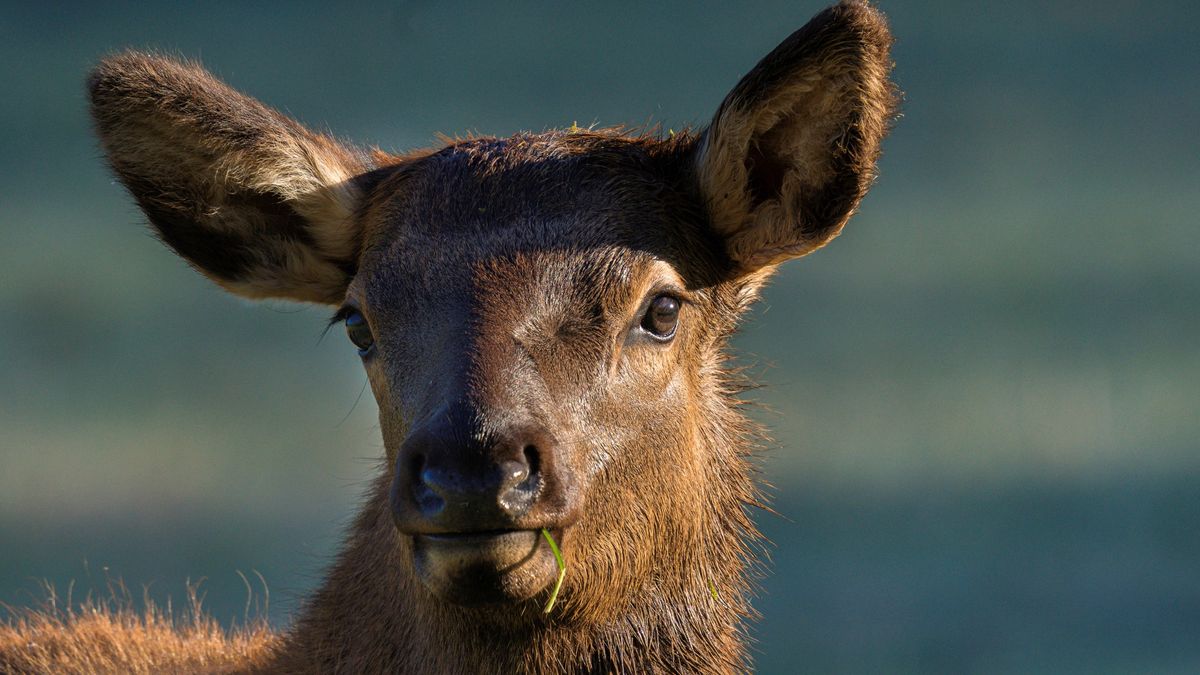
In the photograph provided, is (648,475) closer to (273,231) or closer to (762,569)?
(762,569)

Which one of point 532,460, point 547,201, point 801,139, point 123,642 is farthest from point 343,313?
point 123,642

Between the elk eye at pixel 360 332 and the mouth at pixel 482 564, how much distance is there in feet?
4.67

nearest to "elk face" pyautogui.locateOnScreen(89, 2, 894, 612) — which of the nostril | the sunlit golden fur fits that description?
the nostril

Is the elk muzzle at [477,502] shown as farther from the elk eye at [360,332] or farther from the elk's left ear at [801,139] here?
the elk's left ear at [801,139]

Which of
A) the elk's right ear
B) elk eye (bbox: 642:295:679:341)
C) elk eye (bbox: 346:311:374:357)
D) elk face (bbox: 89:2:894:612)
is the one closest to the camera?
elk face (bbox: 89:2:894:612)

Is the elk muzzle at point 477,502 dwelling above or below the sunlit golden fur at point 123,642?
above

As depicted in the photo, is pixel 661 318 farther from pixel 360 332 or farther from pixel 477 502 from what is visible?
pixel 477 502

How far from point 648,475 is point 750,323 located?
171 cm

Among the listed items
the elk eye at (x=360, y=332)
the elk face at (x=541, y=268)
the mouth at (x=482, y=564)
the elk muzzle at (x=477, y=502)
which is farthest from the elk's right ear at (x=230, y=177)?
the mouth at (x=482, y=564)

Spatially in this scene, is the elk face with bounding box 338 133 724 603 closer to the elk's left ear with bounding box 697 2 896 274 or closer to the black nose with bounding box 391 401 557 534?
the black nose with bounding box 391 401 557 534

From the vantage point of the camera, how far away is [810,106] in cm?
704

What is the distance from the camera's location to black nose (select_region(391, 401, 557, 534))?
537cm

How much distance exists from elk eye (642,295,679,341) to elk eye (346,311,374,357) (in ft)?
4.20

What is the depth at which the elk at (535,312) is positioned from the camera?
5727 millimetres
